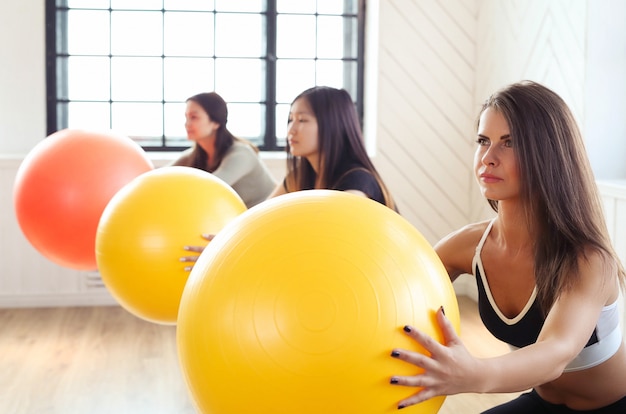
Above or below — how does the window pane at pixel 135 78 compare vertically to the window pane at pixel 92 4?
below

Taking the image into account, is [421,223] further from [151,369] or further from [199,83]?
[151,369]

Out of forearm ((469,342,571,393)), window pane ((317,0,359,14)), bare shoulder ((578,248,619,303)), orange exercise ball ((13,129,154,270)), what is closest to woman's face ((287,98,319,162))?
orange exercise ball ((13,129,154,270))

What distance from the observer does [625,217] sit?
12.0 feet

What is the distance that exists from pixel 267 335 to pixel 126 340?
3.26 meters

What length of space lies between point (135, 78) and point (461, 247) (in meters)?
3.83

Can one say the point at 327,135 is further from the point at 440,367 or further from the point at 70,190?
the point at 440,367

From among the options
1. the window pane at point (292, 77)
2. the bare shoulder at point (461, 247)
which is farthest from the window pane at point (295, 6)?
the bare shoulder at point (461, 247)

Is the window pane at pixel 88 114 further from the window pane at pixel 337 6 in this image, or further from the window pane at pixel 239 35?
the window pane at pixel 337 6

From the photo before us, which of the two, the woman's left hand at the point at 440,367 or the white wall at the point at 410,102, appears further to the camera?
the white wall at the point at 410,102

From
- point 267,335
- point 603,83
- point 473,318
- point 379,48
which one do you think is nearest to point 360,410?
point 267,335

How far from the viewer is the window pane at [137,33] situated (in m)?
5.31

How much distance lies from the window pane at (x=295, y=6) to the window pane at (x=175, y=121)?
885 millimetres

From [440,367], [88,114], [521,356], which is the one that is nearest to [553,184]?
[521,356]

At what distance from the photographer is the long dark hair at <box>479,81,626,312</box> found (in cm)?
162
